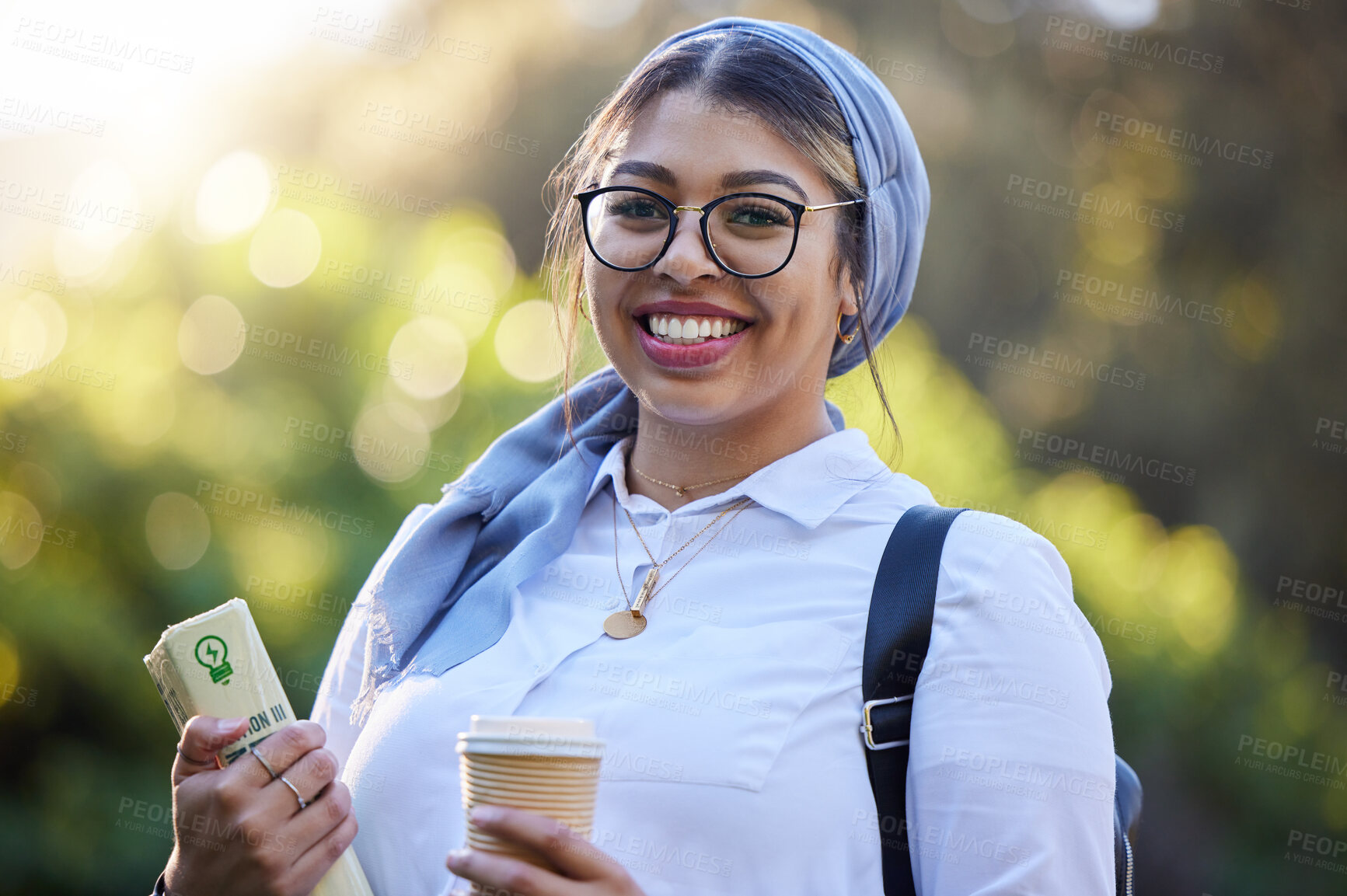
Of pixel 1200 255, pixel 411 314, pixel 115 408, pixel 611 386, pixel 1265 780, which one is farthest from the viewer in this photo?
pixel 1200 255

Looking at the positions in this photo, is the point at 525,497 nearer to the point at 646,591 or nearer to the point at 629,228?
the point at 646,591

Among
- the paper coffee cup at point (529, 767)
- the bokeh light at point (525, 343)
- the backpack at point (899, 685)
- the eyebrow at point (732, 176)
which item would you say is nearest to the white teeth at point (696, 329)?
the eyebrow at point (732, 176)

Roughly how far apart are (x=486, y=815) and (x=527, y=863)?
9cm

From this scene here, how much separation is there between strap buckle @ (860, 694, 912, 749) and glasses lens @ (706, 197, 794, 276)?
0.76 meters

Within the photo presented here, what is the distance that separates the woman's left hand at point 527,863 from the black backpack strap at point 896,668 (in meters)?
0.50

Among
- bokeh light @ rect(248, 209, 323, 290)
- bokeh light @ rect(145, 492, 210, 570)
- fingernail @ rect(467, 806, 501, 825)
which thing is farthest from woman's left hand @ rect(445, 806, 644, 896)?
bokeh light @ rect(248, 209, 323, 290)

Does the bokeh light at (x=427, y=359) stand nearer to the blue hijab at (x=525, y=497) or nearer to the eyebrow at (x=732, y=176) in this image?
the blue hijab at (x=525, y=497)

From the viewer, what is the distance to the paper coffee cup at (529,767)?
123cm

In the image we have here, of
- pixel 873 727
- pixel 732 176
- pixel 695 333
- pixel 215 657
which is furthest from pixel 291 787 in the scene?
pixel 732 176

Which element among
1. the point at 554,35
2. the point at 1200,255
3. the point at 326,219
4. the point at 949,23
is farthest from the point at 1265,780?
the point at 554,35

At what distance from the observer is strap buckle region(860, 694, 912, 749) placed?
→ 5.12 ft

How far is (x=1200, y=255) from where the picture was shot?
721cm

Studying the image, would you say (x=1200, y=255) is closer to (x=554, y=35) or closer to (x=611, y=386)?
(x=554, y=35)

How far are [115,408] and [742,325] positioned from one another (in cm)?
→ 318
